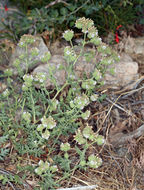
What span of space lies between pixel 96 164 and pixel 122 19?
172cm

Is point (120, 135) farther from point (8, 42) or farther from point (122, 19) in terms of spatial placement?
point (8, 42)

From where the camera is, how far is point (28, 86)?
1.97m

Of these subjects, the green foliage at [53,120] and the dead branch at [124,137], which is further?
the dead branch at [124,137]

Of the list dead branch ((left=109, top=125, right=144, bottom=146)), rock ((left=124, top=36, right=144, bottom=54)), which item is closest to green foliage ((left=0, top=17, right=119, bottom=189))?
dead branch ((left=109, top=125, right=144, bottom=146))

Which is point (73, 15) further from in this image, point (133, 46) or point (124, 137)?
point (124, 137)

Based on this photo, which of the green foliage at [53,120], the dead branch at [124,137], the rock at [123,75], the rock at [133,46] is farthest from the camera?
the rock at [133,46]

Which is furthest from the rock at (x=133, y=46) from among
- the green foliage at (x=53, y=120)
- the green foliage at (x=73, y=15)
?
the green foliage at (x=53, y=120)

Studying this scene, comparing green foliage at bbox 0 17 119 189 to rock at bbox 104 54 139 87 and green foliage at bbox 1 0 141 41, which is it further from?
green foliage at bbox 1 0 141 41

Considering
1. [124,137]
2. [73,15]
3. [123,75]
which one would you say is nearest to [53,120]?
[124,137]

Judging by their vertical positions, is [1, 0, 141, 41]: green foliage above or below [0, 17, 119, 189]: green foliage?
above

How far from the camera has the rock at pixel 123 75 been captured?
106 inches

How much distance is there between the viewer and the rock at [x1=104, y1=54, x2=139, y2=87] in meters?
2.70

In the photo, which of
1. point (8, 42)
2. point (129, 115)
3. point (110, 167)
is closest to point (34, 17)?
point (8, 42)

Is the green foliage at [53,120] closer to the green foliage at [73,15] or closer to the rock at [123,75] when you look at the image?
the rock at [123,75]
